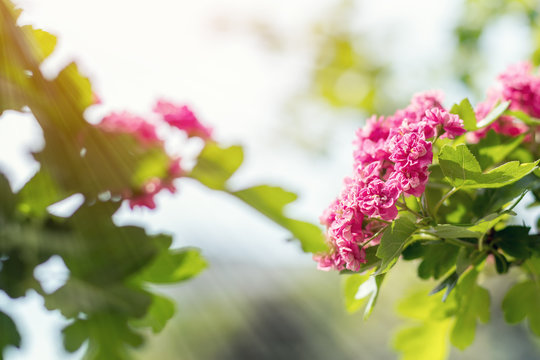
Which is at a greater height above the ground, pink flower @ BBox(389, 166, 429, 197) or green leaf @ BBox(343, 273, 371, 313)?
pink flower @ BBox(389, 166, 429, 197)

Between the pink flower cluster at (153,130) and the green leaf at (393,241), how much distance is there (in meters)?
0.54

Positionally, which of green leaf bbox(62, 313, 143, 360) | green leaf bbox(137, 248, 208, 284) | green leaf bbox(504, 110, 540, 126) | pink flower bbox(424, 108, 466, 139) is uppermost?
pink flower bbox(424, 108, 466, 139)

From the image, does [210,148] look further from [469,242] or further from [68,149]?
[469,242]

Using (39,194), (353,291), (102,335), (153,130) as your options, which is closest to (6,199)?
(39,194)

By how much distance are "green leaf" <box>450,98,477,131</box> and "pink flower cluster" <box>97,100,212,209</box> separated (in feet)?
1.93

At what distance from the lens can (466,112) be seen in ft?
2.43

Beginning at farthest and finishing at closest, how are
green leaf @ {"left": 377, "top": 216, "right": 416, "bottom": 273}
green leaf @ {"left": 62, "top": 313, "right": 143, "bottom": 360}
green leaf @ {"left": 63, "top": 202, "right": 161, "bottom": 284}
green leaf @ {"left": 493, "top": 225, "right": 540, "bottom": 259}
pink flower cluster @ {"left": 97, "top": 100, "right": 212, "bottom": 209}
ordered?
pink flower cluster @ {"left": 97, "top": 100, "right": 212, "bottom": 209} < green leaf @ {"left": 62, "top": 313, "right": 143, "bottom": 360} < green leaf @ {"left": 63, "top": 202, "right": 161, "bottom": 284} < green leaf @ {"left": 493, "top": 225, "right": 540, "bottom": 259} < green leaf @ {"left": 377, "top": 216, "right": 416, "bottom": 273}

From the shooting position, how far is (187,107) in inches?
51.2

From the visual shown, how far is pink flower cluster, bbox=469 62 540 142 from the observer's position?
2.97 feet

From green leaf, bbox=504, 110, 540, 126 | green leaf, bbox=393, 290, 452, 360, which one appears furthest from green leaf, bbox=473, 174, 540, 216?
green leaf, bbox=393, 290, 452, 360

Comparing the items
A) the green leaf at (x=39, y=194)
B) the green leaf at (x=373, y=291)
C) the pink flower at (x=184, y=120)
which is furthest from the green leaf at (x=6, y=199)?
the green leaf at (x=373, y=291)

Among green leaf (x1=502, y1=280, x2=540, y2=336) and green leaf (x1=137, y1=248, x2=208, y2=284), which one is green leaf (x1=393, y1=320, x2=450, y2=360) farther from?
green leaf (x1=137, y1=248, x2=208, y2=284)

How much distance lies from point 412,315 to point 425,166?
47cm

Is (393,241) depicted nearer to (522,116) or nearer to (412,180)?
(412,180)
